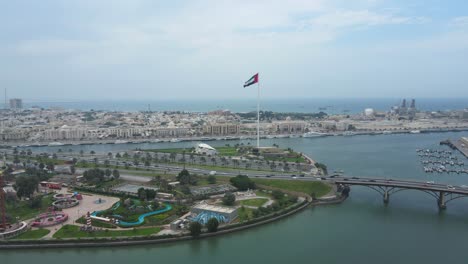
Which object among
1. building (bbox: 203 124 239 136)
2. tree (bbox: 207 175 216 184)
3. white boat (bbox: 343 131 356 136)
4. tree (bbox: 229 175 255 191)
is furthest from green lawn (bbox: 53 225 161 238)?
white boat (bbox: 343 131 356 136)

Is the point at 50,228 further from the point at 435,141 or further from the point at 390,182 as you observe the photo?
the point at 435,141

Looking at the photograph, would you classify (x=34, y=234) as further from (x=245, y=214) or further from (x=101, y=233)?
(x=245, y=214)

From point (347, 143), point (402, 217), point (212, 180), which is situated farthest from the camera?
point (347, 143)

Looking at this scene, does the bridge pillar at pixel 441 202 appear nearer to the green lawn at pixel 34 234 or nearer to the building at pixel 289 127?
the green lawn at pixel 34 234

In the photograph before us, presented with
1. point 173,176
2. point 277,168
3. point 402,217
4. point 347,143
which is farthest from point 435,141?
point 173,176

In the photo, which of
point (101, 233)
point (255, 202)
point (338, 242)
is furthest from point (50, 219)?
point (338, 242)

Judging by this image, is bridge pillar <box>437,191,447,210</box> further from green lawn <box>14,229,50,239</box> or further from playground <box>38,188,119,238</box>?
green lawn <box>14,229,50,239</box>

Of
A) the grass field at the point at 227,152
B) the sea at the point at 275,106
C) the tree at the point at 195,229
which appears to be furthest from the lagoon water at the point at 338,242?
the sea at the point at 275,106
